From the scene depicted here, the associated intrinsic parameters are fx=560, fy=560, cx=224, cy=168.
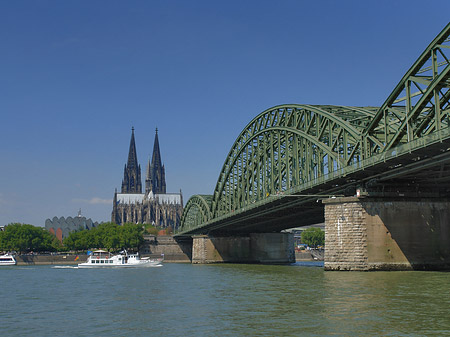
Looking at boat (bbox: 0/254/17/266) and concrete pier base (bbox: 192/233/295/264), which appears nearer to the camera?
concrete pier base (bbox: 192/233/295/264)

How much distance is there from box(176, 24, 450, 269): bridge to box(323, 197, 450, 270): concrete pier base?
0.75 m

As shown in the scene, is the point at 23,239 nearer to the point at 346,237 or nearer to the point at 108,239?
the point at 108,239

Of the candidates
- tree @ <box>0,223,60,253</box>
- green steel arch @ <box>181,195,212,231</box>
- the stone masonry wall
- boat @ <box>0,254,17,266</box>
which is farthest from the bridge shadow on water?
tree @ <box>0,223,60,253</box>

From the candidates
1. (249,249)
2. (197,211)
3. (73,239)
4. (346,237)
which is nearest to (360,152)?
(346,237)

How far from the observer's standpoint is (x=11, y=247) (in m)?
175

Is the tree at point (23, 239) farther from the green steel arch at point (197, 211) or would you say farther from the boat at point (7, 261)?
the green steel arch at point (197, 211)

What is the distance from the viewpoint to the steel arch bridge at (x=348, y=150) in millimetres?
46153

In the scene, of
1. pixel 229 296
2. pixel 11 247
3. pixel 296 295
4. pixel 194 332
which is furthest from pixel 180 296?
pixel 11 247

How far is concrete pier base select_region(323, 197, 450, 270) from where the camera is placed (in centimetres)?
5303

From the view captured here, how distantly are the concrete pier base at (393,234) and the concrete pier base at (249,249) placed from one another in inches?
2351

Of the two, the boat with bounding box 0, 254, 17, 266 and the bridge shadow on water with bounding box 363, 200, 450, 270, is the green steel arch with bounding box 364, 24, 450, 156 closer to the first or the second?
the bridge shadow on water with bounding box 363, 200, 450, 270

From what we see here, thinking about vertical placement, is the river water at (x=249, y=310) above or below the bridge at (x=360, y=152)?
below

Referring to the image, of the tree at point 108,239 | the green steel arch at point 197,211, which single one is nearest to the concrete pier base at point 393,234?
the green steel arch at point 197,211

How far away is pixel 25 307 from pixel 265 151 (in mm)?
61387
